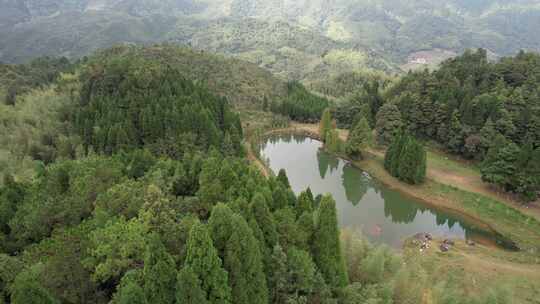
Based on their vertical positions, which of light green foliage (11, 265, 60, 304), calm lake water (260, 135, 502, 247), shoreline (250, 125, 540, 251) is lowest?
calm lake water (260, 135, 502, 247)

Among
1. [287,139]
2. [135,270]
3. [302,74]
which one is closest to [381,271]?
[135,270]

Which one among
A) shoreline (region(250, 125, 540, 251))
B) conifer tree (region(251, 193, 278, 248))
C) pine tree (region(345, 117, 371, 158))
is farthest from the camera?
pine tree (region(345, 117, 371, 158))

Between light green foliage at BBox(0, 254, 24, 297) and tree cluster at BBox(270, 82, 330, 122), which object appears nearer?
light green foliage at BBox(0, 254, 24, 297)

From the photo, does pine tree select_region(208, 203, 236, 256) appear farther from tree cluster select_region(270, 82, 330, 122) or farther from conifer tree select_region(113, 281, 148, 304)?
tree cluster select_region(270, 82, 330, 122)

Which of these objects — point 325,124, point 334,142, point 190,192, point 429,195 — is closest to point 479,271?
point 429,195

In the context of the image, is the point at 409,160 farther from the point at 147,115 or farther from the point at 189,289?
the point at 189,289

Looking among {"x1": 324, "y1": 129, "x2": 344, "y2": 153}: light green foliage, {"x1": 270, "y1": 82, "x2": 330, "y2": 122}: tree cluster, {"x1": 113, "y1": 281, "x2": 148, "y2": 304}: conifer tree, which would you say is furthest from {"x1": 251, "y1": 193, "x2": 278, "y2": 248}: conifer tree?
{"x1": 270, "y1": 82, "x2": 330, "y2": 122}: tree cluster

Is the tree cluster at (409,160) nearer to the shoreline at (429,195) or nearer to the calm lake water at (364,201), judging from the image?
the shoreline at (429,195)

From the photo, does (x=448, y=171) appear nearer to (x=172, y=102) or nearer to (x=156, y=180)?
(x=172, y=102)
